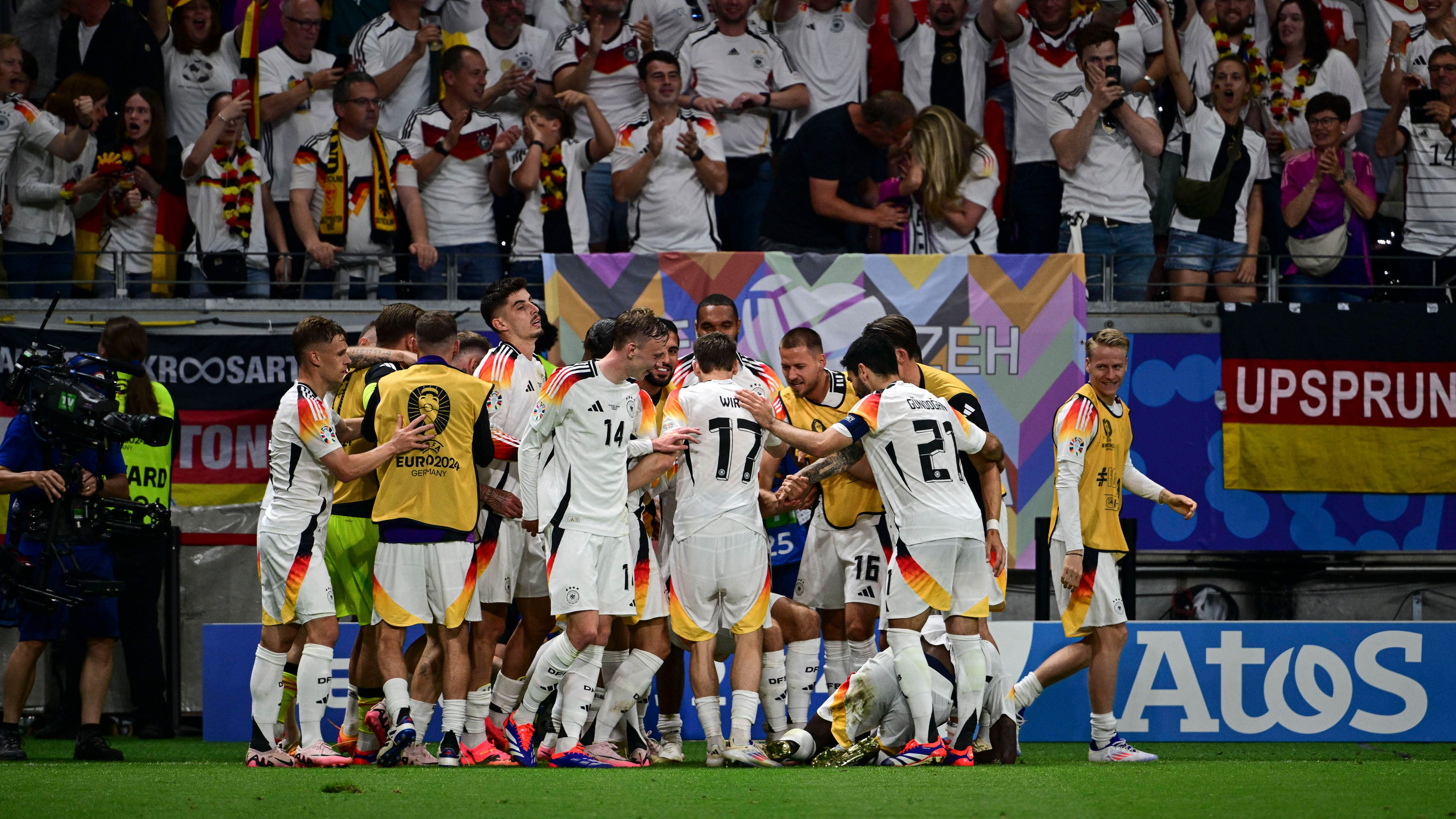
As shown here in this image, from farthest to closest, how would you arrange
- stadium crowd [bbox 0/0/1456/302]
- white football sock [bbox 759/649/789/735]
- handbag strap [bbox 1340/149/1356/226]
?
handbag strap [bbox 1340/149/1356/226] → stadium crowd [bbox 0/0/1456/302] → white football sock [bbox 759/649/789/735]

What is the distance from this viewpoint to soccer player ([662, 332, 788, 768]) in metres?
7.33

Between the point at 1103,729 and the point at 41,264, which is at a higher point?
the point at 41,264

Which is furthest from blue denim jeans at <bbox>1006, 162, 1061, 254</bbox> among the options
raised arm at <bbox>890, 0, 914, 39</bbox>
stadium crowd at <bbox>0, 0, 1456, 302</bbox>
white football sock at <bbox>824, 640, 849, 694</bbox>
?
white football sock at <bbox>824, 640, 849, 694</bbox>

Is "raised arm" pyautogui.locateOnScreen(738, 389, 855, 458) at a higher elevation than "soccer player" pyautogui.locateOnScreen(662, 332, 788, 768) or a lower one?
higher

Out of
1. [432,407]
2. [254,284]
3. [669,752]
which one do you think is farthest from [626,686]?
[254,284]

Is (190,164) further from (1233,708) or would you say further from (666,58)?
(1233,708)

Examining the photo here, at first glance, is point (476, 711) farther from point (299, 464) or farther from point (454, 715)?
point (299, 464)

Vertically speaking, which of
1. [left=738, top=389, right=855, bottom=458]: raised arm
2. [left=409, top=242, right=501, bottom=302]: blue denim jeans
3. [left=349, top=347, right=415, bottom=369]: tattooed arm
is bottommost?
[left=738, top=389, right=855, bottom=458]: raised arm

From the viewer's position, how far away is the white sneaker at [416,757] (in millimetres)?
7344

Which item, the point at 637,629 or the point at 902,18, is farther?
the point at 902,18

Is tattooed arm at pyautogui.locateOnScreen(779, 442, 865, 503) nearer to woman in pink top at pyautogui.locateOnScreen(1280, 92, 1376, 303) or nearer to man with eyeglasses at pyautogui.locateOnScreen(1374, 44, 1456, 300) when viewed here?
woman in pink top at pyautogui.locateOnScreen(1280, 92, 1376, 303)

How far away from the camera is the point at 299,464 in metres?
7.46

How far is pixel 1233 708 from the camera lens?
9.22m

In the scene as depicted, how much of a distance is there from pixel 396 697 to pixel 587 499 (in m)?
1.38
